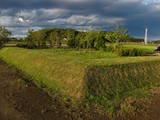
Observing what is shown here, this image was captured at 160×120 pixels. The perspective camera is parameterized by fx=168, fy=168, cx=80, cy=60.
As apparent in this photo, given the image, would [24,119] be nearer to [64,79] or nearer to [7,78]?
[64,79]

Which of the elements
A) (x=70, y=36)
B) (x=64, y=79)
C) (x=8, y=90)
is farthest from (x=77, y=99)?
(x=70, y=36)

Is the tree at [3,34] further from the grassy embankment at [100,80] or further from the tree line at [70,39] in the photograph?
the grassy embankment at [100,80]

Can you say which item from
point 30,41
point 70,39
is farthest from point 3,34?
point 70,39

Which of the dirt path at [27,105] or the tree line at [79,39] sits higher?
the tree line at [79,39]

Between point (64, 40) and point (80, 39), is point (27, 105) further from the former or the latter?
point (64, 40)

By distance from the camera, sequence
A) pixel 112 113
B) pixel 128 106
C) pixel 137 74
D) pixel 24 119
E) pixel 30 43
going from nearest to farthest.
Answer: pixel 24 119 → pixel 112 113 → pixel 128 106 → pixel 137 74 → pixel 30 43

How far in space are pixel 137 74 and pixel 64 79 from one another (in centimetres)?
372

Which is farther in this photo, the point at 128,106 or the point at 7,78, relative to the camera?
the point at 7,78

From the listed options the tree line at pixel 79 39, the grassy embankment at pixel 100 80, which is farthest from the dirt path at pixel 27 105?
the tree line at pixel 79 39

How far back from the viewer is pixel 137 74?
28.1 ft

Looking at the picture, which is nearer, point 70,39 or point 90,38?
point 90,38

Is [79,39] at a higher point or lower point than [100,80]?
higher

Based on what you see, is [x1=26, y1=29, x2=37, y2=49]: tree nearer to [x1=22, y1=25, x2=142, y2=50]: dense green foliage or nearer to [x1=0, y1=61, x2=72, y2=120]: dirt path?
[x1=22, y1=25, x2=142, y2=50]: dense green foliage

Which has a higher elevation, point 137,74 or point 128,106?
point 137,74
